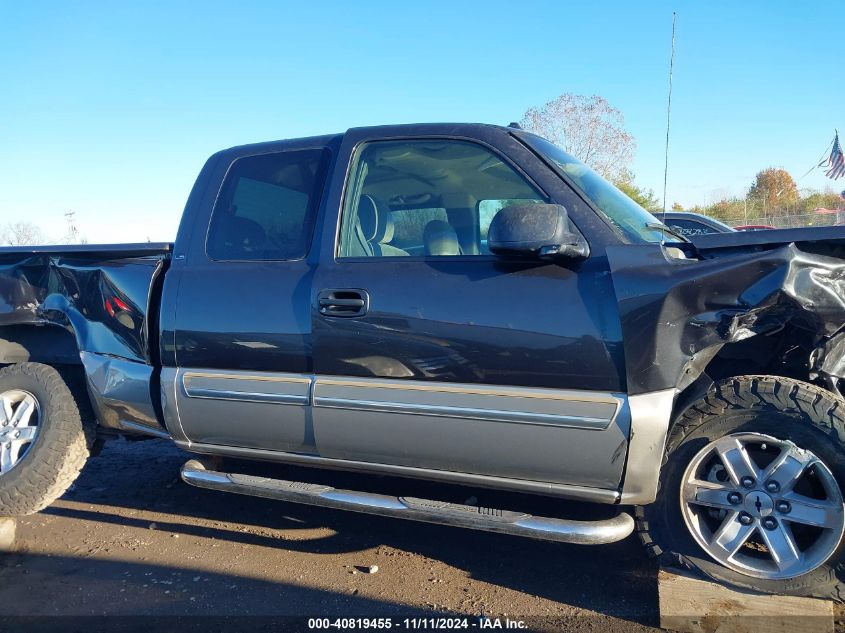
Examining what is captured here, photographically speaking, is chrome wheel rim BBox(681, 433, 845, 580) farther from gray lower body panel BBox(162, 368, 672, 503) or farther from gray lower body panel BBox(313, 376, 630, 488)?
gray lower body panel BBox(313, 376, 630, 488)

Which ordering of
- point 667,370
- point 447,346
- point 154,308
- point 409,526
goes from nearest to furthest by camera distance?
1. point 667,370
2. point 447,346
3. point 154,308
4. point 409,526

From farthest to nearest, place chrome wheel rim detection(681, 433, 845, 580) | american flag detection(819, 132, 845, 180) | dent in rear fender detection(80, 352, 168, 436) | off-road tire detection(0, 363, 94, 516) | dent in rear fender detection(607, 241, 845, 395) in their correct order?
american flag detection(819, 132, 845, 180)
off-road tire detection(0, 363, 94, 516)
dent in rear fender detection(80, 352, 168, 436)
chrome wheel rim detection(681, 433, 845, 580)
dent in rear fender detection(607, 241, 845, 395)

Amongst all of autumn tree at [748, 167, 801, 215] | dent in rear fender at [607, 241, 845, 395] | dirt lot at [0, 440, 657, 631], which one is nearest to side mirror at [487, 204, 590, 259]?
dent in rear fender at [607, 241, 845, 395]

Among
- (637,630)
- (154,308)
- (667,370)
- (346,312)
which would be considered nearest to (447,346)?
(346,312)

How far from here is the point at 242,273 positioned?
10.5ft

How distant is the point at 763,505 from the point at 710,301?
0.85 metres

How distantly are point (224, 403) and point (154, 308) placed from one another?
703mm

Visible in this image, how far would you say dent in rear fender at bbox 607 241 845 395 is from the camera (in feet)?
7.73

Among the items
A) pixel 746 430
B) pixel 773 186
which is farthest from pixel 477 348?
pixel 773 186

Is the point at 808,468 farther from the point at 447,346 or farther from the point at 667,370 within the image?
the point at 447,346

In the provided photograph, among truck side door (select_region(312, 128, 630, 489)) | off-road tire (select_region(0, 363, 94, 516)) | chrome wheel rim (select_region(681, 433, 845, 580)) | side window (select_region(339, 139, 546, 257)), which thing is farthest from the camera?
off-road tire (select_region(0, 363, 94, 516))

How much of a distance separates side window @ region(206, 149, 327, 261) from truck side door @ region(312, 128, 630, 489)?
0.20 meters

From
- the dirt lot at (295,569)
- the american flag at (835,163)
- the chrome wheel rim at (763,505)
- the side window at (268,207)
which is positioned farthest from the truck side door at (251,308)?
the american flag at (835,163)

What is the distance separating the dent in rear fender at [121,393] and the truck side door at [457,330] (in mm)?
1079
